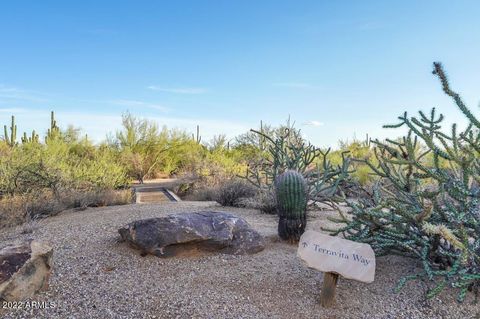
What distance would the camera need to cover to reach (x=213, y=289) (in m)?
3.94

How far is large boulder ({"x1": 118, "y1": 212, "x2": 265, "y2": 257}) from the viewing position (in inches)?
186

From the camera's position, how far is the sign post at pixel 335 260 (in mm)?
3535

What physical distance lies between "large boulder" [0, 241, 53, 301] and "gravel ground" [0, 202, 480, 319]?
117 millimetres

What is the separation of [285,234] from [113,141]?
13304 mm

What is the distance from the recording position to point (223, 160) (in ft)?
49.0

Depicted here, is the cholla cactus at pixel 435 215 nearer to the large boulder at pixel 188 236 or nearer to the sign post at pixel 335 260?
the sign post at pixel 335 260

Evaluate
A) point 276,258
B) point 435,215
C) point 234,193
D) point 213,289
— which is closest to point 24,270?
point 213,289

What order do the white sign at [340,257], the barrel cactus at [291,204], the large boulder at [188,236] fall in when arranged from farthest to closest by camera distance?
the barrel cactus at [291,204]
the large boulder at [188,236]
the white sign at [340,257]

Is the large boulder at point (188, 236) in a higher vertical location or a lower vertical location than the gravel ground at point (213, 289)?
higher

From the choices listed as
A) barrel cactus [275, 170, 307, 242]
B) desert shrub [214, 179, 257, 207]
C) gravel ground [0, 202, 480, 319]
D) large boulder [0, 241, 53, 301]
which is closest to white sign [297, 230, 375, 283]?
gravel ground [0, 202, 480, 319]

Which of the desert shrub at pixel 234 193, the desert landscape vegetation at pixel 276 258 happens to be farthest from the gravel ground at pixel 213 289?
the desert shrub at pixel 234 193

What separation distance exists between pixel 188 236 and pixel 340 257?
1.82 metres

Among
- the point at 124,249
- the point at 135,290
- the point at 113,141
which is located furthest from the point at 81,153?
the point at 135,290

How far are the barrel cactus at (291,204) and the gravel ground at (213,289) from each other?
0.34 m
